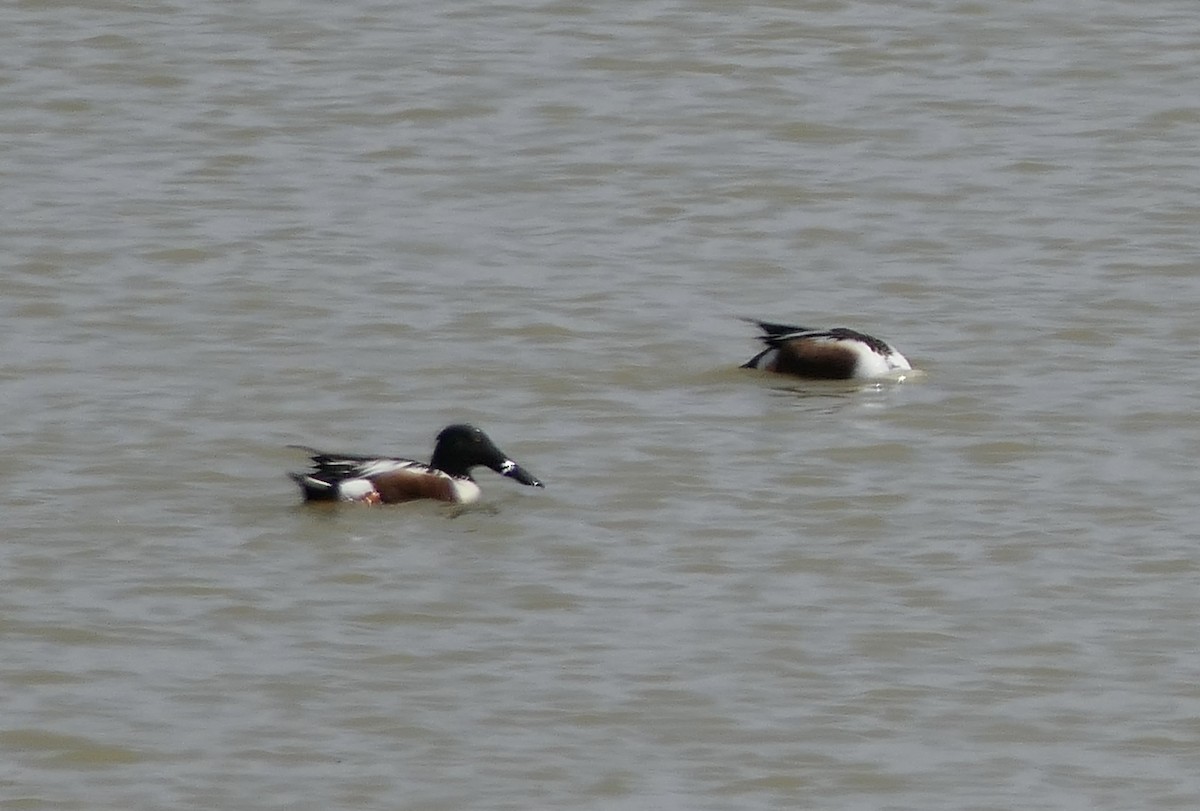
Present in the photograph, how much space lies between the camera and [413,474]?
1152cm

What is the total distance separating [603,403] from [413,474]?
157 centimetres

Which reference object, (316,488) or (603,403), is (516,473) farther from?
(603,403)

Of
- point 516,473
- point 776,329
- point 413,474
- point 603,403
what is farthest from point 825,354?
point 413,474

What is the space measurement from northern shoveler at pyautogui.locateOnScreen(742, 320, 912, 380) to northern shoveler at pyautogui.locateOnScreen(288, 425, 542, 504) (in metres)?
1.96

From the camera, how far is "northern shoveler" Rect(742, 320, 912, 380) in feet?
43.4

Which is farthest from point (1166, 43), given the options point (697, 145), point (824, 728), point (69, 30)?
point (824, 728)

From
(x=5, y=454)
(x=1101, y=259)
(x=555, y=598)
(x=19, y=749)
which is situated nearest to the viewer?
(x=19, y=749)

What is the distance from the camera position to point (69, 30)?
20.6m

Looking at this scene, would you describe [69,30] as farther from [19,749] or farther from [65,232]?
[19,749]

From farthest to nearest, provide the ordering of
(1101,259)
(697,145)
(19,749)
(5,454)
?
(697,145), (1101,259), (5,454), (19,749)

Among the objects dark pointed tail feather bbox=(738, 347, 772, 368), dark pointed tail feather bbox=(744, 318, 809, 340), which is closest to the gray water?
dark pointed tail feather bbox=(738, 347, 772, 368)

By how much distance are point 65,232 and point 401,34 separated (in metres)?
4.95

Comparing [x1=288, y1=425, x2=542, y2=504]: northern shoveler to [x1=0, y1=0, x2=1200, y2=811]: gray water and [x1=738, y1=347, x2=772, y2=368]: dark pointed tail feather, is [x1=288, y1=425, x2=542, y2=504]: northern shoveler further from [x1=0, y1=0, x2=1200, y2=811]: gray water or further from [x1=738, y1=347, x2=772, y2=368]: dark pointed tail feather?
[x1=738, y1=347, x2=772, y2=368]: dark pointed tail feather

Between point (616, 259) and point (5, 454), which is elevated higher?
point (616, 259)
